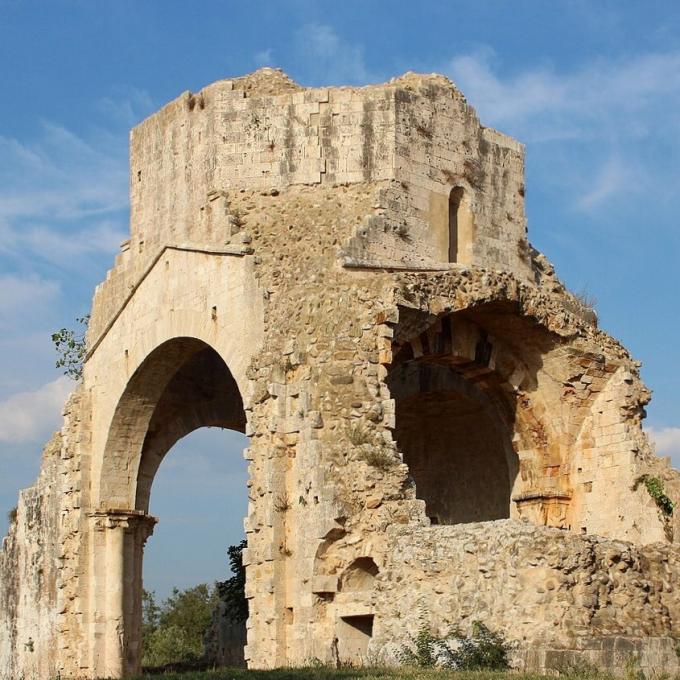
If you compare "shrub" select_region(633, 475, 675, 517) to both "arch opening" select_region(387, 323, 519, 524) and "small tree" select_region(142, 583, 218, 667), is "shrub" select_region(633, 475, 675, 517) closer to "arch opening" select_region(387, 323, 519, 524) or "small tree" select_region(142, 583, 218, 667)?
"arch opening" select_region(387, 323, 519, 524)

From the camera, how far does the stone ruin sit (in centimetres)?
1490

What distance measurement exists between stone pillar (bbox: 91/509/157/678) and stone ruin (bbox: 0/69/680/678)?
5 cm

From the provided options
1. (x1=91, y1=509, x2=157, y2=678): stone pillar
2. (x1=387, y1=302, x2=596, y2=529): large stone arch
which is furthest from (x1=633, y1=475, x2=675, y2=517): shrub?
(x1=91, y1=509, x2=157, y2=678): stone pillar

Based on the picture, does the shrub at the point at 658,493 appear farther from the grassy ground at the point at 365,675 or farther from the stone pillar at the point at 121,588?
the stone pillar at the point at 121,588

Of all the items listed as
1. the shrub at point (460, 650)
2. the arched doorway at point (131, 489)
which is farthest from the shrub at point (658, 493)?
the arched doorway at point (131, 489)

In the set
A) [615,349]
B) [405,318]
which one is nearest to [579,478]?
[615,349]

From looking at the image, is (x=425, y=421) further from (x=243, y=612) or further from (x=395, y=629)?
(x=395, y=629)

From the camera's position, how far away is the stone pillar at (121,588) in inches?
846

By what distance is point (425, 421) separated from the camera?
2359cm

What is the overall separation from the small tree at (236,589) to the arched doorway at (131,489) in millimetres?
2553

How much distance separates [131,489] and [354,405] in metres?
6.13

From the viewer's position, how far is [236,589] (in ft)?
81.6

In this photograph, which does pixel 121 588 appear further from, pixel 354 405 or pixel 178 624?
pixel 178 624

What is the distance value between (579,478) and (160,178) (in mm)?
7282
